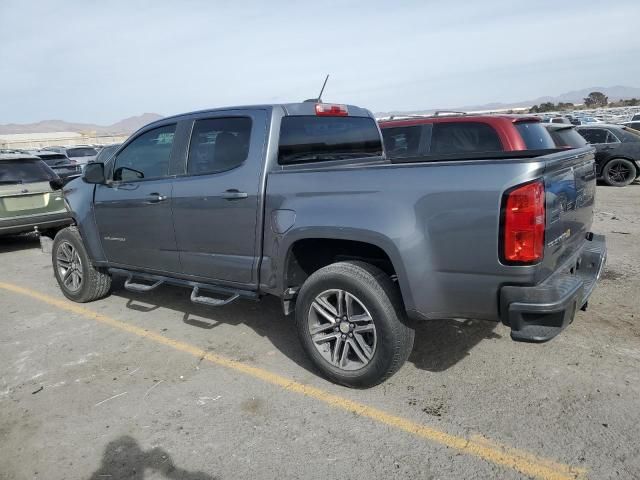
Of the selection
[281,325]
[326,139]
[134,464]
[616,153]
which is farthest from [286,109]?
[616,153]

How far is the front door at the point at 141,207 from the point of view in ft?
14.5

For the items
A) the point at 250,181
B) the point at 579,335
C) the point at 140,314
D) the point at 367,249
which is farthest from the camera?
the point at 140,314

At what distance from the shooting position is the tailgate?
2.76 meters

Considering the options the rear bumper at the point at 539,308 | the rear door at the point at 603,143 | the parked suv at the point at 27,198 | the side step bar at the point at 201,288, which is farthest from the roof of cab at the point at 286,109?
the rear door at the point at 603,143

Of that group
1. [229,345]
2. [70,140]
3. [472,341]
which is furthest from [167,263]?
[70,140]

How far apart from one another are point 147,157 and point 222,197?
1.25 m

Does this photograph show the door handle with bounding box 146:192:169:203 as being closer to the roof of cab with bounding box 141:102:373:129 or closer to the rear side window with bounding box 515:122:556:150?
the roof of cab with bounding box 141:102:373:129

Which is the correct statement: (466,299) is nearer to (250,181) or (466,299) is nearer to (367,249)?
(367,249)

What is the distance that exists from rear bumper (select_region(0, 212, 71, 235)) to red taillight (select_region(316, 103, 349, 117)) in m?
6.07

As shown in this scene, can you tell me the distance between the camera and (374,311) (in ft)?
10.4

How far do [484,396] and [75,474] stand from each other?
245 cm

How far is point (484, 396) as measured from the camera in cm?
325

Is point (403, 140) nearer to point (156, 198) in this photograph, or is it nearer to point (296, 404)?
point (156, 198)

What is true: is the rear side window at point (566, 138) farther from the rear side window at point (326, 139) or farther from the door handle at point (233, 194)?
the door handle at point (233, 194)
